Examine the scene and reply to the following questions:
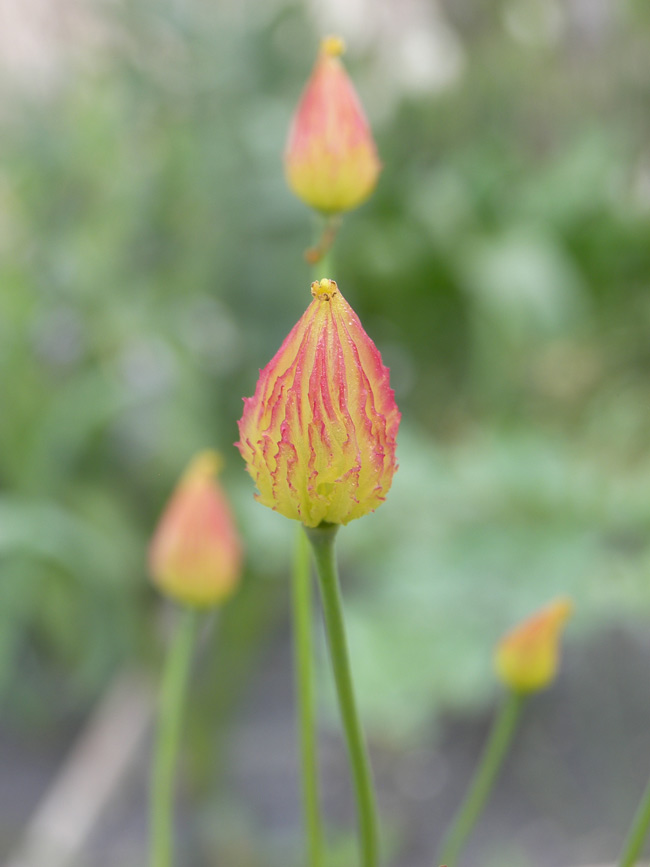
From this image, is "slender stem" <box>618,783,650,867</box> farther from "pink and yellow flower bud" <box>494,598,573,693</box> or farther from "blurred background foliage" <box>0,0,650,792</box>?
"blurred background foliage" <box>0,0,650,792</box>

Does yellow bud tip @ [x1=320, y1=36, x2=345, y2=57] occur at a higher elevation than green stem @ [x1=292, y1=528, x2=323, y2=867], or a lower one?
higher

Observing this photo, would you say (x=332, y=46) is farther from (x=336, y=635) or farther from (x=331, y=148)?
(x=336, y=635)

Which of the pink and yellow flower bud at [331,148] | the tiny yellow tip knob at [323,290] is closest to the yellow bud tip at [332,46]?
the pink and yellow flower bud at [331,148]

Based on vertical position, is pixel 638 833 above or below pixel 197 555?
below

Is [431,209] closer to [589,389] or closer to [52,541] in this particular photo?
[589,389]

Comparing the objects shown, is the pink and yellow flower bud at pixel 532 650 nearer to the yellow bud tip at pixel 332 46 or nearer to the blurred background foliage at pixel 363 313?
the yellow bud tip at pixel 332 46

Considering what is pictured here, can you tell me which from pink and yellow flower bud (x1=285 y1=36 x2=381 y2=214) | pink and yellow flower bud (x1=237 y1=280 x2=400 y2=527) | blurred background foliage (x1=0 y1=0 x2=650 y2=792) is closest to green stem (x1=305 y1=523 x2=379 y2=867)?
pink and yellow flower bud (x1=237 y1=280 x2=400 y2=527)

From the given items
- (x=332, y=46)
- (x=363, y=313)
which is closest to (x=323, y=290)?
(x=332, y=46)
